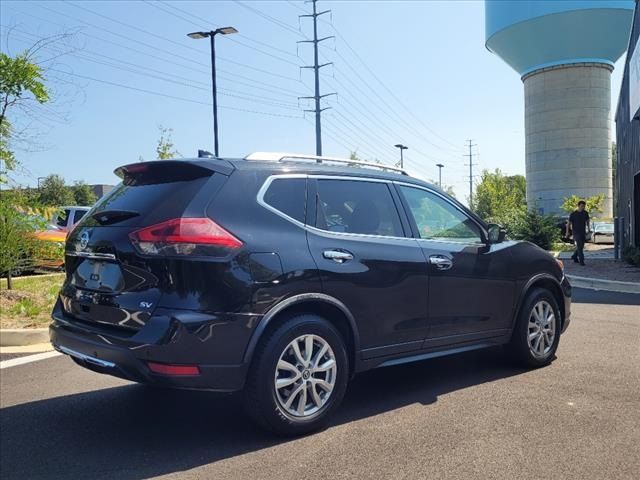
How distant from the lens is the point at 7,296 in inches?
352

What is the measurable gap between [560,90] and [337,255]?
5997cm

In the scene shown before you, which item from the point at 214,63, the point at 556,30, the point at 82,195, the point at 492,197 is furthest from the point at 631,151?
the point at 82,195

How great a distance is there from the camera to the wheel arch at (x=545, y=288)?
5484 millimetres

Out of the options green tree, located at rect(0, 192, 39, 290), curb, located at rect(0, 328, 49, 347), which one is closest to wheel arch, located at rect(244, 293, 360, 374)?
curb, located at rect(0, 328, 49, 347)

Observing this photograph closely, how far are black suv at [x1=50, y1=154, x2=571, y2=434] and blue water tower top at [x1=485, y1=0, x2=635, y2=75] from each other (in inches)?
2178

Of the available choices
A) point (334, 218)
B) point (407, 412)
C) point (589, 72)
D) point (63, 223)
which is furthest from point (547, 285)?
point (589, 72)

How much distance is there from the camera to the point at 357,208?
15.0ft

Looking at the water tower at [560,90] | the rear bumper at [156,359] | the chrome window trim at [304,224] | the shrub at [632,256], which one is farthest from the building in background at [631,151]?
the water tower at [560,90]

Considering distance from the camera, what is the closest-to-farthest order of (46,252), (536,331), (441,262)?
(441,262), (536,331), (46,252)

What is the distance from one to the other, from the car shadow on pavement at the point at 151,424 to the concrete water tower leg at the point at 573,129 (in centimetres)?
5708

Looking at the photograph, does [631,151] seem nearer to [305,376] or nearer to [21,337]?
[21,337]

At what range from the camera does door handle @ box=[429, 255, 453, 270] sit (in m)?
4.77

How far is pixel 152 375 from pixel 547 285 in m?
3.92

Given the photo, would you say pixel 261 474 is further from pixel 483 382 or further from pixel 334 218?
pixel 483 382
